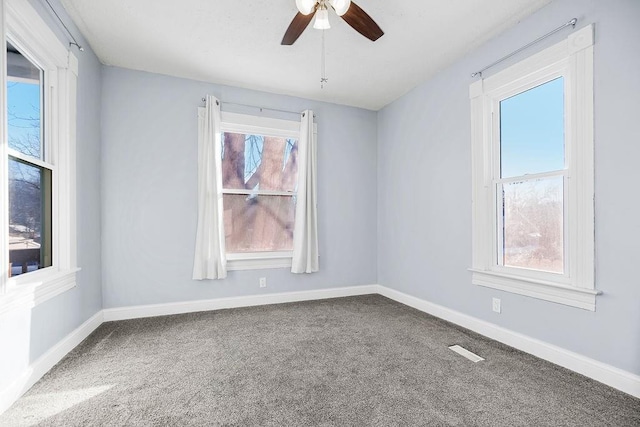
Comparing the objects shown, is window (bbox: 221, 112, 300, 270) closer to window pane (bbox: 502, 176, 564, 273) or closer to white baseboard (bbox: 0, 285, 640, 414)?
white baseboard (bbox: 0, 285, 640, 414)

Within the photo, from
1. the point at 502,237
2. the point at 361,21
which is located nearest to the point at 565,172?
the point at 502,237

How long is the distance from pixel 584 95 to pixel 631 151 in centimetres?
48

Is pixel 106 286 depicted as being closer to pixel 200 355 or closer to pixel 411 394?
pixel 200 355

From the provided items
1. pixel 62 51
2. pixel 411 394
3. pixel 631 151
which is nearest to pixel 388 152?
pixel 631 151

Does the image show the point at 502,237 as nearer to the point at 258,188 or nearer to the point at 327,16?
the point at 327,16

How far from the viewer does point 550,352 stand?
→ 221cm

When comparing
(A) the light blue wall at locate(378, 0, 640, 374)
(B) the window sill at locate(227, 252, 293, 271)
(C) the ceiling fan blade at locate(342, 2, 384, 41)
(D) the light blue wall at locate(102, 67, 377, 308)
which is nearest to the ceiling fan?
(C) the ceiling fan blade at locate(342, 2, 384, 41)

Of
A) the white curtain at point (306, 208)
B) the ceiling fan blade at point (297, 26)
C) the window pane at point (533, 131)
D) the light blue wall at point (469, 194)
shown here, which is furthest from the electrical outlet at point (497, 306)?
the ceiling fan blade at point (297, 26)

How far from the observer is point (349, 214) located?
423cm

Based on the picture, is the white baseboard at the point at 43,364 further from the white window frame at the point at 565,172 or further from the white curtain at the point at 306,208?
the white window frame at the point at 565,172

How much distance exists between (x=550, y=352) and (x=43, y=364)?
11.5ft

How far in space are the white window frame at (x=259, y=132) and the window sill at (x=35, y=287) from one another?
1.54 meters

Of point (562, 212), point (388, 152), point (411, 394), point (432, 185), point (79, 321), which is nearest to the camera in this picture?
point (411, 394)

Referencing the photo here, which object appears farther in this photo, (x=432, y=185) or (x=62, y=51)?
(x=432, y=185)
